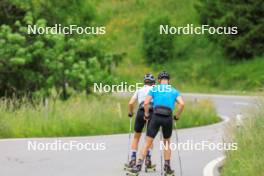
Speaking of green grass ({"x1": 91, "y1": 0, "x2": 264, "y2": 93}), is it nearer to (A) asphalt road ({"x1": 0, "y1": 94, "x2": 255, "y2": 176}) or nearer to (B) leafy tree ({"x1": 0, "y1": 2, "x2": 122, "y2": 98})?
(B) leafy tree ({"x1": 0, "y1": 2, "x2": 122, "y2": 98})

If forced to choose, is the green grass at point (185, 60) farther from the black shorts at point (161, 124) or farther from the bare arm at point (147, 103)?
the black shorts at point (161, 124)

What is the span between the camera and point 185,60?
2232 inches

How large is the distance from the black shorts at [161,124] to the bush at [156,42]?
4206cm

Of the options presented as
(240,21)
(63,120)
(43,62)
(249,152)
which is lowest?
(249,152)

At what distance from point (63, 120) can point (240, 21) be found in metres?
28.3

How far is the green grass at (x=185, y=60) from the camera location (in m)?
50.1

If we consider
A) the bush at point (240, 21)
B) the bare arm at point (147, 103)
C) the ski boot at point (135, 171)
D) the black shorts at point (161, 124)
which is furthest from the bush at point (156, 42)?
the black shorts at point (161, 124)

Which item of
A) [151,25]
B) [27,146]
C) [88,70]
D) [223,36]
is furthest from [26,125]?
[151,25]

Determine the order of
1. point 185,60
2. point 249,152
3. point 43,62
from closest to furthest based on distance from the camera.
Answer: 1. point 249,152
2. point 43,62
3. point 185,60

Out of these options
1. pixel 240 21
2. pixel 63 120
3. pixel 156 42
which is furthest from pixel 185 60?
pixel 63 120

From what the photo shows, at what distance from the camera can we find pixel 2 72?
29625 mm

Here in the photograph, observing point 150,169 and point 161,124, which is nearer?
point 161,124

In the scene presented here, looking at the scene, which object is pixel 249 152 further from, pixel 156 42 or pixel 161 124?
pixel 156 42

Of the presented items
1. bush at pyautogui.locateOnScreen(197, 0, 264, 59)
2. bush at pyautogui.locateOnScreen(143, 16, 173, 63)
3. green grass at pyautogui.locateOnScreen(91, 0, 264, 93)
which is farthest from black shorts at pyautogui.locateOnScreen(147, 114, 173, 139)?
bush at pyautogui.locateOnScreen(143, 16, 173, 63)
